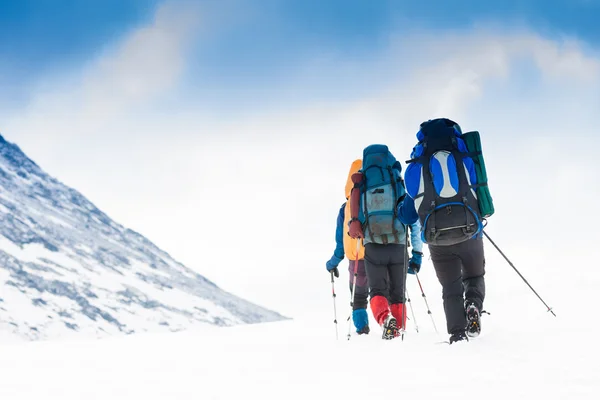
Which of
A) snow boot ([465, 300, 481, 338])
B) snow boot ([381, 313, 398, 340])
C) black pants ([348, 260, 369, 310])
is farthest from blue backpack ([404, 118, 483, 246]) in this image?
black pants ([348, 260, 369, 310])

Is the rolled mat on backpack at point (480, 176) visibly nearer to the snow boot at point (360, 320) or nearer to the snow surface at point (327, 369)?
the snow surface at point (327, 369)

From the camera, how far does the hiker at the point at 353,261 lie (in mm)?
8109

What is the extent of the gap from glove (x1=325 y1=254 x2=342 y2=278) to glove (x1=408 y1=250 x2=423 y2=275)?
1.22m

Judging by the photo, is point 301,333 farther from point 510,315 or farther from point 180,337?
point 510,315

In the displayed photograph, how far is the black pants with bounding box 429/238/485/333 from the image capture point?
582 cm

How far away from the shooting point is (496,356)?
4770mm

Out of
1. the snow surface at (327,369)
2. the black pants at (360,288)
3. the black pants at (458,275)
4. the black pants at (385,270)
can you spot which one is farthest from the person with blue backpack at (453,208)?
the black pants at (360,288)

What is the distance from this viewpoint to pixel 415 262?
7855mm

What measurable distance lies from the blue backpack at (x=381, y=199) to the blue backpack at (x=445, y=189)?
153 centimetres

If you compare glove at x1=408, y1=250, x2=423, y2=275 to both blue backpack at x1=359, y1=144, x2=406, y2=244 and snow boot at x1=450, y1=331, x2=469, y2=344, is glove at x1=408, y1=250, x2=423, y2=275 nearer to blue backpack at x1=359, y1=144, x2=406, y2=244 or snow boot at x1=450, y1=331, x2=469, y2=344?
blue backpack at x1=359, y1=144, x2=406, y2=244

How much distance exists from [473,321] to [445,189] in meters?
1.48

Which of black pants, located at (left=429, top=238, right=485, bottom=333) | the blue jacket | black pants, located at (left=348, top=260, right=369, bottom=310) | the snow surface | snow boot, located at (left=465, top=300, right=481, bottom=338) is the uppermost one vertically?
the blue jacket

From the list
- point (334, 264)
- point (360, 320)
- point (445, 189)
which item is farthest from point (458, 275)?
point (334, 264)

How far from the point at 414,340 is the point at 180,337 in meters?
4.29
